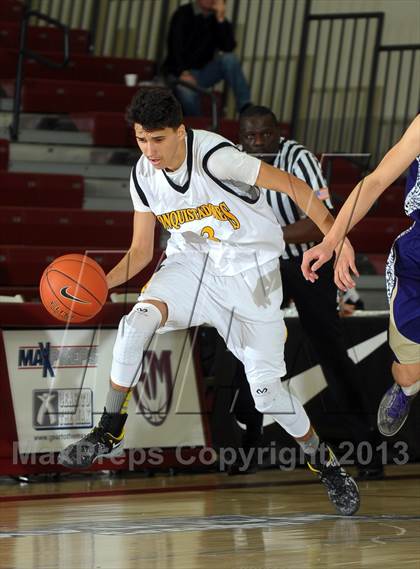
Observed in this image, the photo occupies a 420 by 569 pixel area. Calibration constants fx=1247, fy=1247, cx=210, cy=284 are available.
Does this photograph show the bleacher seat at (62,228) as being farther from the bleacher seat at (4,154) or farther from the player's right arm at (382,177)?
the player's right arm at (382,177)

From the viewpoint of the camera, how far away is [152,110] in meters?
5.14

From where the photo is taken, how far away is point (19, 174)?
9.77m

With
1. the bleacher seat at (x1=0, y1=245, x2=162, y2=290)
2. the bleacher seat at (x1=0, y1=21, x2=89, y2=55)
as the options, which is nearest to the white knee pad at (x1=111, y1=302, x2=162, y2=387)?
the bleacher seat at (x1=0, y1=245, x2=162, y2=290)

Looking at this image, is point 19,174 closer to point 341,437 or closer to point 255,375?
point 341,437

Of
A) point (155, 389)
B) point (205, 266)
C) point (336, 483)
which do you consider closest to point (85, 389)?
point (155, 389)

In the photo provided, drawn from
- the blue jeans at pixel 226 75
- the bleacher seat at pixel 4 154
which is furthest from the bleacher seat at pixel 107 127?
the bleacher seat at pixel 4 154

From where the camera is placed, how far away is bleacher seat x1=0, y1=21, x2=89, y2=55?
12.0m

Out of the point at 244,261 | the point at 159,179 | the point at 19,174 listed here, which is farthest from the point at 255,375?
the point at 19,174

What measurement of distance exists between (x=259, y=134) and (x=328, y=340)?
3.86 ft

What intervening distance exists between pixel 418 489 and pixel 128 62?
7.22 metres

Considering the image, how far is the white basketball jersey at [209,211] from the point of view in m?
5.43

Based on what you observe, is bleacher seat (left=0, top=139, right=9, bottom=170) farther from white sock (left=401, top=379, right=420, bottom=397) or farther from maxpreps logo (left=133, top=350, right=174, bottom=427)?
white sock (left=401, top=379, right=420, bottom=397)

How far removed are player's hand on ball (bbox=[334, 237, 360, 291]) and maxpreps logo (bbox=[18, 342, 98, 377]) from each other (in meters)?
2.63

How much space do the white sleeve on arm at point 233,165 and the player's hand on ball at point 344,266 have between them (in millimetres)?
911
